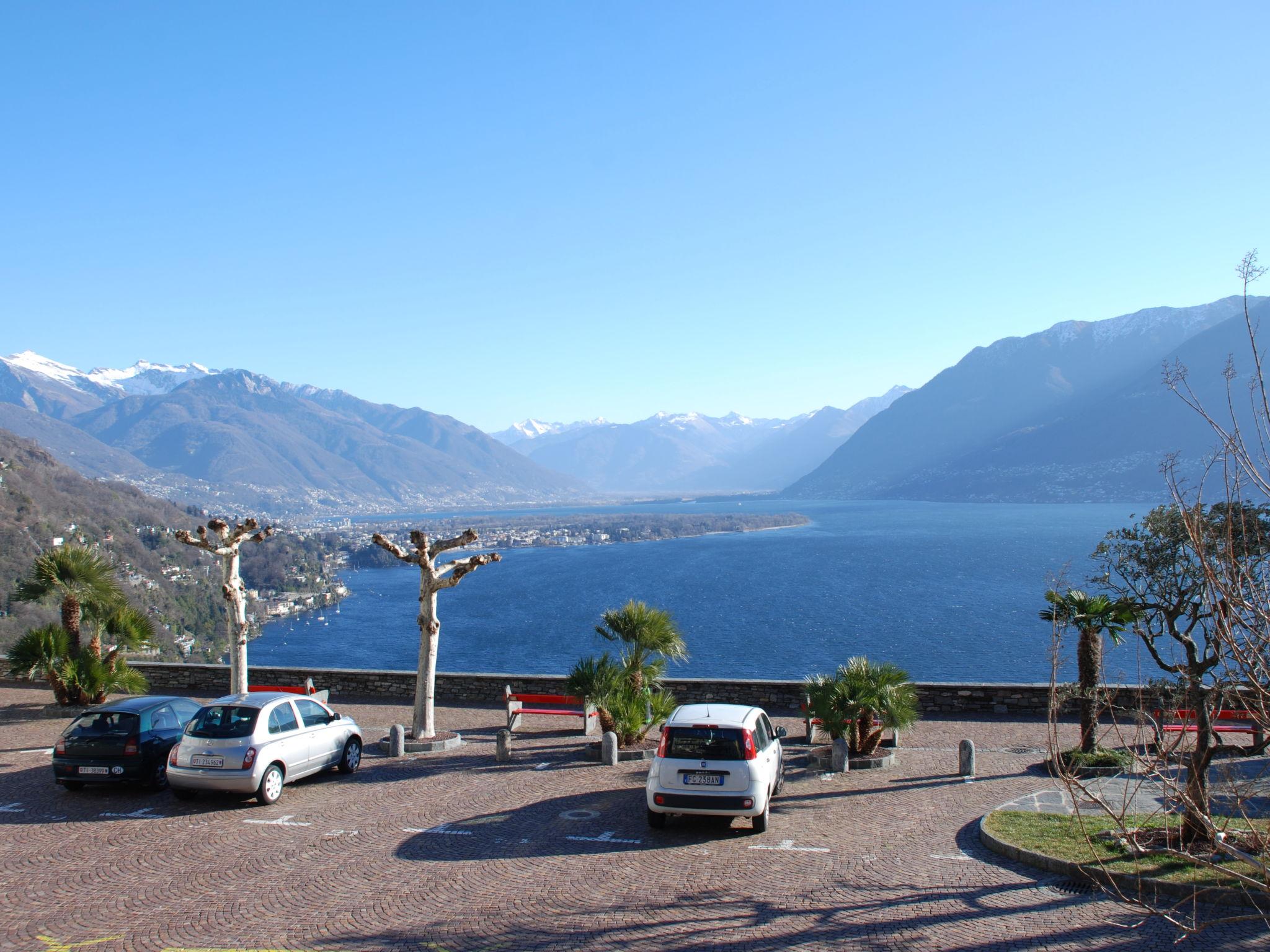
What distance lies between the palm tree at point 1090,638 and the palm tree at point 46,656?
17.8 metres

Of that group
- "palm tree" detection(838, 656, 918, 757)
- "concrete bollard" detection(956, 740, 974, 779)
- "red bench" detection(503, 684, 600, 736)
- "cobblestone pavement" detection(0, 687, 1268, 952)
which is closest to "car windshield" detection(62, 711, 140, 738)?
"cobblestone pavement" detection(0, 687, 1268, 952)

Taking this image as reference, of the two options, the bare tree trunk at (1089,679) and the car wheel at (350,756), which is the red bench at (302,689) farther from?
the bare tree trunk at (1089,679)

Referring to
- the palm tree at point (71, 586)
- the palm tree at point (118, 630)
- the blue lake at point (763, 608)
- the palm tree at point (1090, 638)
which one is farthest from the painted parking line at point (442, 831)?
the palm tree at point (71, 586)

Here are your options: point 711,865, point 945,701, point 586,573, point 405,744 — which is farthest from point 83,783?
point 586,573

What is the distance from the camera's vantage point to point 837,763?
42.7ft

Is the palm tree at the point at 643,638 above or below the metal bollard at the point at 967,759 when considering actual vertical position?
above

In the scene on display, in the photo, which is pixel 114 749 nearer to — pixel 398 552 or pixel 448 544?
pixel 398 552

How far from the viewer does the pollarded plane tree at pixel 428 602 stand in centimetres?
1491

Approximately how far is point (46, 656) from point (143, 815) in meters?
9.35

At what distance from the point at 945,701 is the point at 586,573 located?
95.8 meters

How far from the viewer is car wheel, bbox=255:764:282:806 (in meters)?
10.8

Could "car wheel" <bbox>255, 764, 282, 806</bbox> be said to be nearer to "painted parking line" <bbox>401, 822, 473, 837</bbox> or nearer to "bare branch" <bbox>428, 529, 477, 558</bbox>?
"painted parking line" <bbox>401, 822, 473, 837</bbox>

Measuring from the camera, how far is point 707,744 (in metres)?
9.66

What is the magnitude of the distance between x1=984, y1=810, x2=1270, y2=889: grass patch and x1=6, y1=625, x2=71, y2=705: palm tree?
16923 mm
